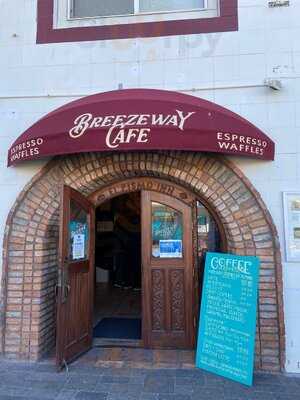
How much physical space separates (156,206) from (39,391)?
2.48 metres

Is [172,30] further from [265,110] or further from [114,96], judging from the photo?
[265,110]

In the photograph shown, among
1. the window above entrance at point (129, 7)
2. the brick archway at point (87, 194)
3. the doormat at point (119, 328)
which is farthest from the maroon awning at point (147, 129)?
the doormat at point (119, 328)

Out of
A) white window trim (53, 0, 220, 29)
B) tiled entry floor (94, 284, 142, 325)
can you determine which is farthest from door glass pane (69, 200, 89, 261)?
white window trim (53, 0, 220, 29)

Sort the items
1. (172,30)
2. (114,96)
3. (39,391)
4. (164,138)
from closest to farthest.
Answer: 1. (39,391)
2. (164,138)
3. (114,96)
4. (172,30)

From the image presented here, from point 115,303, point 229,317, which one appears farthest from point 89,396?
point 115,303

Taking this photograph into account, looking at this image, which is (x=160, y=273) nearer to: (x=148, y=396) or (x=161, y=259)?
(x=161, y=259)

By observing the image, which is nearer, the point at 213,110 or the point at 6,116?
the point at 213,110

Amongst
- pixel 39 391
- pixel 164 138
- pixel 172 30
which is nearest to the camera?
pixel 39 391

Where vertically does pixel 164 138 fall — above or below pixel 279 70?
below

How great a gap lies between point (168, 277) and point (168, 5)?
3.66 m

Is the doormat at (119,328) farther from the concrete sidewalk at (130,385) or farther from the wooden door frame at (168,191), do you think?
the concrete sidewalk at (130,385)

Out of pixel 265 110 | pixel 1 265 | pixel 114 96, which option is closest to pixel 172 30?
pixel 114 96

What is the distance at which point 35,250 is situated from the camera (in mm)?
4551

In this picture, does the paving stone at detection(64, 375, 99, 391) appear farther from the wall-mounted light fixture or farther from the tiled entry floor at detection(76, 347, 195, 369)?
the wall-mounted light fixture
